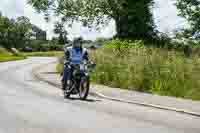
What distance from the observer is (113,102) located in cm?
1614

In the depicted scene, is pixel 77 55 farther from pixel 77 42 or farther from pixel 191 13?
pixel 191 13

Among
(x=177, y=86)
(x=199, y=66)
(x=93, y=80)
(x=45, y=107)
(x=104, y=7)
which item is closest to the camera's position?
(x=45, y=107)

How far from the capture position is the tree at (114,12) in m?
51.1

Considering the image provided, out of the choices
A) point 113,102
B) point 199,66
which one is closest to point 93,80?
point 199,66

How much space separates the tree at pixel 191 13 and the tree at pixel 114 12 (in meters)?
3.14

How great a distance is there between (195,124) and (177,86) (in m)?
7.16

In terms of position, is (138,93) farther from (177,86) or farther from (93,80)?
(93,80)

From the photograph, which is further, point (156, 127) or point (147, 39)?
point (147, 39)

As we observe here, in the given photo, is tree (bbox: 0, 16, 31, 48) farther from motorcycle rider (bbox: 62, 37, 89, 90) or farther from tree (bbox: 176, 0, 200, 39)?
motorcycle rider (bbox: 62, 37, 89, 90)

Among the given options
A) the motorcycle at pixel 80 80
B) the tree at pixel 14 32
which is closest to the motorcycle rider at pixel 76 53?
the motorcycle at pixel 80 80

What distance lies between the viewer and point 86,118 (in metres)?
12.1

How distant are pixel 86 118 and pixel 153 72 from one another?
9.06 metres

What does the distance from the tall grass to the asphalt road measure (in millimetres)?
2986

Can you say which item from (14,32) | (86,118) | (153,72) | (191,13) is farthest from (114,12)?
(14,32)
